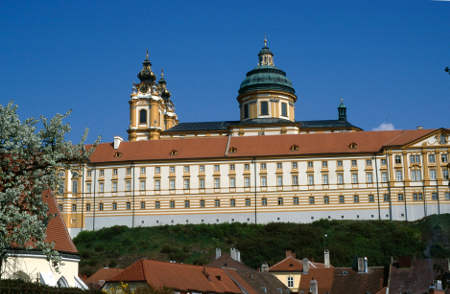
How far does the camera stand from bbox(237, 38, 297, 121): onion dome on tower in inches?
3858

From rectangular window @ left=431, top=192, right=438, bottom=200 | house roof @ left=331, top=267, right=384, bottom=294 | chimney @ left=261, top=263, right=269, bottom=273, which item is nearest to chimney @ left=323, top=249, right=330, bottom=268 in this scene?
chimney @ left=261, top=263, right=269, bottom=273

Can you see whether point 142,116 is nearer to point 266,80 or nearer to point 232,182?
point 266,80

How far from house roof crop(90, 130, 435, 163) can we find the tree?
61.0 metres

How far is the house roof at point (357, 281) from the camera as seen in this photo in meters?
52.1

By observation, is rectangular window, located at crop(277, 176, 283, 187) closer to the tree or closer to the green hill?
the green hill


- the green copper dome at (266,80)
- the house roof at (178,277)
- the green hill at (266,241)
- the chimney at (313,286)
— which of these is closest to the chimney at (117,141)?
the green hill at (266,241)

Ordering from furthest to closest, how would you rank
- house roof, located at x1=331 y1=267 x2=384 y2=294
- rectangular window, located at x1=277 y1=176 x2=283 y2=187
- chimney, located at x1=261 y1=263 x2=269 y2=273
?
rectangular window, located at x1=277 y1=176 x2=283 y2=187 → chimney, located at x1=261 y1=263 x2=269 y2=273 → house roof, located at x1=331 y1=267 x2=384 y2=294

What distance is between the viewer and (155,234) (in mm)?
78250

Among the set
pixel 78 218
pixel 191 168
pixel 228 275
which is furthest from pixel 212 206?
pixel 228 275

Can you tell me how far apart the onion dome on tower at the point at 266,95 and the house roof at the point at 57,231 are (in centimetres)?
7351

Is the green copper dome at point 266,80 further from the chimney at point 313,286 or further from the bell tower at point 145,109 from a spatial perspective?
the chimney at point 313,286

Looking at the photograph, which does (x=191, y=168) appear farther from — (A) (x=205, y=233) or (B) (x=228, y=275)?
(B) (x=228, y=275)

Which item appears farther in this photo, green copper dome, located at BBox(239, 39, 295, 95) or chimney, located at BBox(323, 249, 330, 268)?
green copper dome, located at BBox(239, 39, 295, 95)

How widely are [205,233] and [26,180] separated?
2234 inches
